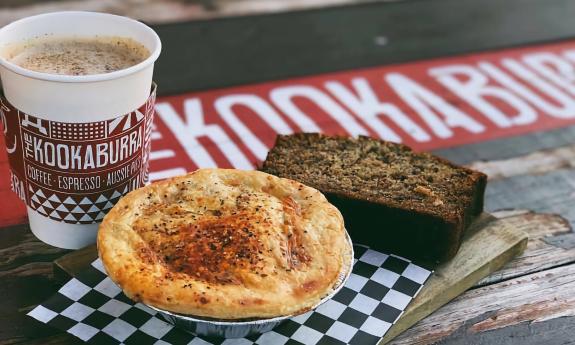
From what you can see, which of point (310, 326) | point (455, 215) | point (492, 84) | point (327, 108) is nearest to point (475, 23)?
point (492, 84)

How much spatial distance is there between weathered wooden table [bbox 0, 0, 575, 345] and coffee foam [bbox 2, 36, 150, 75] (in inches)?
15.8

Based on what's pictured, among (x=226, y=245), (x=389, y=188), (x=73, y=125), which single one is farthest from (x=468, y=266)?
(x=73, y=125)

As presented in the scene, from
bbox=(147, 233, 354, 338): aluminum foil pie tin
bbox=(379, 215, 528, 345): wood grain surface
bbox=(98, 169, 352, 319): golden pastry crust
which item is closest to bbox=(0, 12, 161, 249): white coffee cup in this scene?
bbox=(98, 169, 352, 319): golden pastry crust

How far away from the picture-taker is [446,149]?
7.81 ft

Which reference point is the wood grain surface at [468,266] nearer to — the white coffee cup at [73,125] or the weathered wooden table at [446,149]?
the weathered wooden table at [446,149]

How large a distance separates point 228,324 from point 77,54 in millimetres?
693

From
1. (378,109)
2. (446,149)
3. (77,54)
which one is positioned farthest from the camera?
(378,109)

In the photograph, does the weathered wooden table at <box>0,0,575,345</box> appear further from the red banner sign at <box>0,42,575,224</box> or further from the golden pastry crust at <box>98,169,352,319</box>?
the golden pastry crust at <box>98,169,352,319</box>

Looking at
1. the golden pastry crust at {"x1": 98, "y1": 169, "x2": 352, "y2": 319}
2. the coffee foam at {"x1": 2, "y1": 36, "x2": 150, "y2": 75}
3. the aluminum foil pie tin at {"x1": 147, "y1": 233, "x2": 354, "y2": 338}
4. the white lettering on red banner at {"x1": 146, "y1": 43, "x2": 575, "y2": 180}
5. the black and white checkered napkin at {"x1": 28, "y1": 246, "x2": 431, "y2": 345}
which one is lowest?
the white lettering on red banner at {"x1": 146, "y1": 43, "x2": 575, "y2": 180}

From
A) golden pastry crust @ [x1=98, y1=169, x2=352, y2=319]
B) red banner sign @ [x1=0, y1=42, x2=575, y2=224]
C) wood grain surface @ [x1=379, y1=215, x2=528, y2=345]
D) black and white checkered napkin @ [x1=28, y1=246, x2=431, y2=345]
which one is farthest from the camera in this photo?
red banner sign @ [x1=0, y1=42, x2=575, y2=224]

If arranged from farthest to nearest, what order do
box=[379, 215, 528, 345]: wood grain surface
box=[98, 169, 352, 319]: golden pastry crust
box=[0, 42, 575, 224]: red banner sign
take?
box=[0, 42, 575, 224]: red banner sign, box=[379, 215, 528, 345]: wood grain surface, box=[98, 169, 352, 319]: golden pastry crust

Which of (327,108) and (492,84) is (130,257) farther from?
(492,84)

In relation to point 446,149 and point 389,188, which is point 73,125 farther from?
point 446,149

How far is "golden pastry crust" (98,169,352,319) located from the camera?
1378 millimetres
